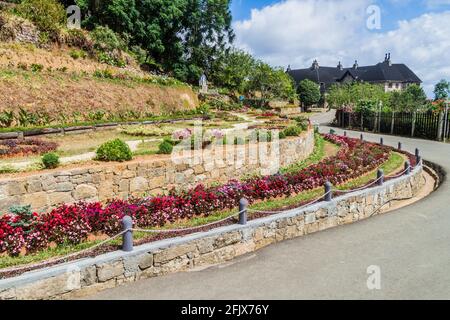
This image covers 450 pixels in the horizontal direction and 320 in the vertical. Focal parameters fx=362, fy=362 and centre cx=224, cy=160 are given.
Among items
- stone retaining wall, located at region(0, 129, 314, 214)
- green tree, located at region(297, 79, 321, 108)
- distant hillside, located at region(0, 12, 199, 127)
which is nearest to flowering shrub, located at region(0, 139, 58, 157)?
stone retaining wall, located at region(0, 129, 314, 214)

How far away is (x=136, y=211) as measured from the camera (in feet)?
29.1

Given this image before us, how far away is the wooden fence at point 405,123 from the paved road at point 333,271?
68.3ft

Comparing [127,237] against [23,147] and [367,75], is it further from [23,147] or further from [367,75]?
[367,75]

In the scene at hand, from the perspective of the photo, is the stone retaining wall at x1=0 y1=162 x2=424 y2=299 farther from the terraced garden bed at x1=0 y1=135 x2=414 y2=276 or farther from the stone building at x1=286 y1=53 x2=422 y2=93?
the stone building at x1=286 y1=53 x2=422 y2=93

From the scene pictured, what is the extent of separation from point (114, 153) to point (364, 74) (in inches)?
3325

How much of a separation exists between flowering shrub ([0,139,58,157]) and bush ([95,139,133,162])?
3.05 metres

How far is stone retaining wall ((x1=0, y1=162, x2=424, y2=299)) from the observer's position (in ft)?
19.4

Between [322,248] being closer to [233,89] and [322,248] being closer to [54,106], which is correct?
[54,106]

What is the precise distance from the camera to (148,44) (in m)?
45.2

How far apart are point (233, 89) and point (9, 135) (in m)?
40.7

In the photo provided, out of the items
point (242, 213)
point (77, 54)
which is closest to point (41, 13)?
point (77, 54)

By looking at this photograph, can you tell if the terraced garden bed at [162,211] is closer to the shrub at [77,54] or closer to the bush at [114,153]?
the bush at [114,153]

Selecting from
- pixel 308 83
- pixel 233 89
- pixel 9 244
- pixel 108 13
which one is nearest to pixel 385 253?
pixel 9 244

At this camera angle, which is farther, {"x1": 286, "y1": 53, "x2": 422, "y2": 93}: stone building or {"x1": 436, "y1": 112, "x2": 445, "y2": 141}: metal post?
{"x1": 286, "y1": 53, "x2": 422, "y2": 93}: stone building
